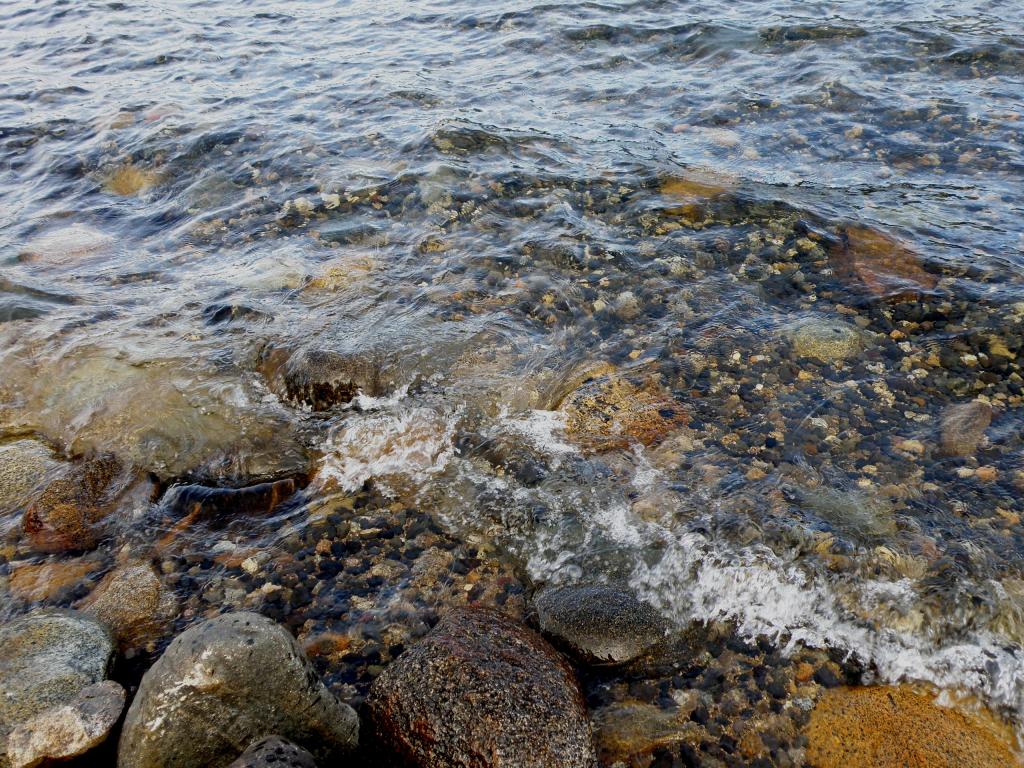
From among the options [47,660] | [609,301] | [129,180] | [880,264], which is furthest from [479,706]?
[129,180]

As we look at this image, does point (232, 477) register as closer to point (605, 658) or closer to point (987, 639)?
point (605, 658)

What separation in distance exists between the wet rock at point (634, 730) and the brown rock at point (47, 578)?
3.27 metres

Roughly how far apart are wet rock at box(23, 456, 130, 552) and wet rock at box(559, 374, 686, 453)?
3.27 meters

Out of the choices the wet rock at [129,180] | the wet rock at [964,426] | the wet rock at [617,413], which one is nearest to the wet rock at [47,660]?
the wet rock at [617,413]

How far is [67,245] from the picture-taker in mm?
8078

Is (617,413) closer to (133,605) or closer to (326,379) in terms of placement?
(326,379)

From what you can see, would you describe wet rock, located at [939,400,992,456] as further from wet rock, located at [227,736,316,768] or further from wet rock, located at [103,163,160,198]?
wet rock, located at [103,163,160,198]

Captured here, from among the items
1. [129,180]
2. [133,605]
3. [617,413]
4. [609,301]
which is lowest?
[617,413]

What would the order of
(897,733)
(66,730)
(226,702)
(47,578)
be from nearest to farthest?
(226,702) → (66,730) → (897,733) → (47,578)

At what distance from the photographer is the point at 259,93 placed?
1141 cm

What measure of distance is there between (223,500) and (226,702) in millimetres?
2060

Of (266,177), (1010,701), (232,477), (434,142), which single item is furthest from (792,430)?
(266,177)

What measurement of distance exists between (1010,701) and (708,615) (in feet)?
4.87

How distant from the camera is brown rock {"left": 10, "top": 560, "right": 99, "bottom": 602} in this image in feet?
14.6
